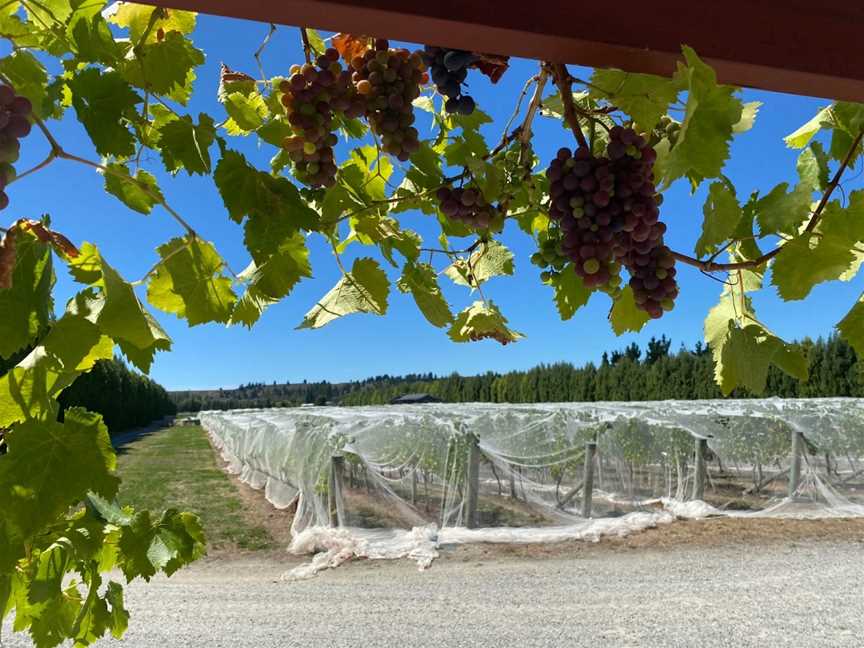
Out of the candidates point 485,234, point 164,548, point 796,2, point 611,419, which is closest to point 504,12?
point 796,2

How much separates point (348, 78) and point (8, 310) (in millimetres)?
607

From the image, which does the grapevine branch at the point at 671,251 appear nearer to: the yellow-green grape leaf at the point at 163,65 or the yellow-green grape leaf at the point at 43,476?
the yellow-green grape leaf at the point at 163,65

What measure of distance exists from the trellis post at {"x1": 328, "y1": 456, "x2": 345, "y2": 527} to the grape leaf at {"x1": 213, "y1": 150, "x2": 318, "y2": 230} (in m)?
8.40

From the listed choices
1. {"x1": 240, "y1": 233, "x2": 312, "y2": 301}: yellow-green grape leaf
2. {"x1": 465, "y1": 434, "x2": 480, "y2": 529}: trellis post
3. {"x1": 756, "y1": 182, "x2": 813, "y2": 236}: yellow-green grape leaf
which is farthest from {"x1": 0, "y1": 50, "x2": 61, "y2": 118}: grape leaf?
{"x1": 465, "y1": 434, "x2": 480, "y2": 529}: trellis post

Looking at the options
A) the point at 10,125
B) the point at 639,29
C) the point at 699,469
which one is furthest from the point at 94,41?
the point at 699,469

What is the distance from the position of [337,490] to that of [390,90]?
8420 millimetres

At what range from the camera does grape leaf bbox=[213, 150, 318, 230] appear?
993 millimetres

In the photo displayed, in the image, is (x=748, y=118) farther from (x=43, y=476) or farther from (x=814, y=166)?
(x=43, y=476)

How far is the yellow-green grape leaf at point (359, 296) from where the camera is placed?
1218mm

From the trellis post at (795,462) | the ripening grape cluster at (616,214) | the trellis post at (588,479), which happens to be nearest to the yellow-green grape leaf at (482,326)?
the ripening grape cluster at (616,214)

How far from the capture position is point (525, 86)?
1274 millimetres

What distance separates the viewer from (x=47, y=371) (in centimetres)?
95

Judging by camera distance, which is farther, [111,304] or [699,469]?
[699,469]

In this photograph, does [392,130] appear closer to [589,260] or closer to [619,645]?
[589,260]
